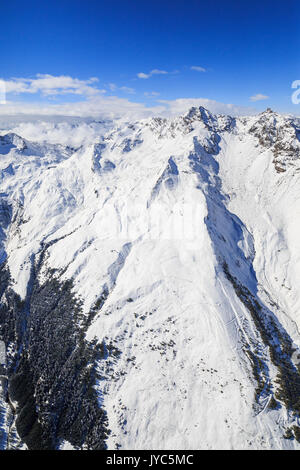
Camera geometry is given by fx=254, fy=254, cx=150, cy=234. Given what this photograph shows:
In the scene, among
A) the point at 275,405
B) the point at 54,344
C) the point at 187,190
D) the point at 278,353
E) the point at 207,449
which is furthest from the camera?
the point at 187,190

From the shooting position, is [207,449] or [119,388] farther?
[119,388]

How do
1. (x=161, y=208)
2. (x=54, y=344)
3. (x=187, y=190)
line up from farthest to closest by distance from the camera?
(x=187, y=190) → (x=161, y=208) → (x=54, y=344)

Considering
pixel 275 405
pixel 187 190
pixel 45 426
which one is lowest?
pixel 45 426

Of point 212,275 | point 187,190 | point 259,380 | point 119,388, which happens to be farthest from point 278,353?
point 187,190

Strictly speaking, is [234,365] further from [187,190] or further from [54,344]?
[187,190]

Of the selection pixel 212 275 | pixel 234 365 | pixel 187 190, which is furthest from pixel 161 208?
pixel 234 365

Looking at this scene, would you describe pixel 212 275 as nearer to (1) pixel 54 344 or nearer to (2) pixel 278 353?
(2) pixel 278 353

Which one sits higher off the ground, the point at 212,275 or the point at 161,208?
the point at 161,208
